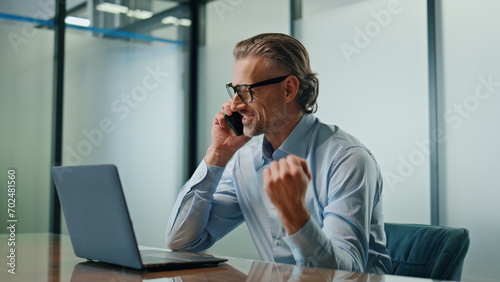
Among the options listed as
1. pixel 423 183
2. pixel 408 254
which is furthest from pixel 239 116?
pixel 423 183

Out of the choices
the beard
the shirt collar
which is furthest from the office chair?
the beard

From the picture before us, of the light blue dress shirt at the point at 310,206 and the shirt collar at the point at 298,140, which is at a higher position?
the shirt collar at the point at 298,140

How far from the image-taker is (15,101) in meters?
4.63

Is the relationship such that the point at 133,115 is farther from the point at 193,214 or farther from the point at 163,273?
the point at 163,273

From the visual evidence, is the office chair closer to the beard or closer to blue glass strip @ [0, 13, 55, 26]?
the beard

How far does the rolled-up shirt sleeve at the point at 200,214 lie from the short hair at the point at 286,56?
39 cm

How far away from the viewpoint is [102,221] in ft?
4.59

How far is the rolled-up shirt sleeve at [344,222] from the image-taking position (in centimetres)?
147

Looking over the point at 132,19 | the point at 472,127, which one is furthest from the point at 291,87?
the point at 132,19

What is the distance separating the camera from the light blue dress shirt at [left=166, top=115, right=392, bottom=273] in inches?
62.5

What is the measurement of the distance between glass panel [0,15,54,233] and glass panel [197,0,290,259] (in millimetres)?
1363

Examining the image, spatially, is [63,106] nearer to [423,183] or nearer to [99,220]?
[423,183]

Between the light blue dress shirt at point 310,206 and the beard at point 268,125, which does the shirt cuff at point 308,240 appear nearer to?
the light blue dress shirt at point 310,206

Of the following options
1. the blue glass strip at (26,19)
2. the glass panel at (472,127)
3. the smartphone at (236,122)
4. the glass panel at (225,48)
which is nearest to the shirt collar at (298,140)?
the smartphone at (236,122)
